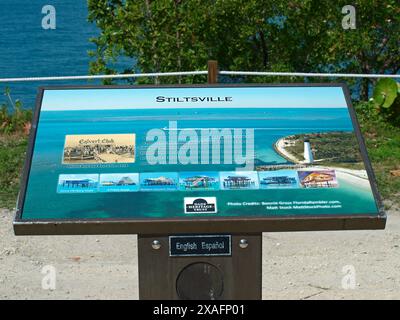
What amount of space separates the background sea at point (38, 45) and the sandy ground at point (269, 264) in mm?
17912

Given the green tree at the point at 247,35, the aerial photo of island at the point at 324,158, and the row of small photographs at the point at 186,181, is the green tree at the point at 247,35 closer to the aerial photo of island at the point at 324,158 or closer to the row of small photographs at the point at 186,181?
the aerial photo of island at the point at 324,158

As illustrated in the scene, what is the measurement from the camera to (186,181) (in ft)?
15.0

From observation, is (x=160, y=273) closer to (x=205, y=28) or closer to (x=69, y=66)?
(x=205, y=28)

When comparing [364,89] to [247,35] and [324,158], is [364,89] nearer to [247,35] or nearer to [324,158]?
[247,35]

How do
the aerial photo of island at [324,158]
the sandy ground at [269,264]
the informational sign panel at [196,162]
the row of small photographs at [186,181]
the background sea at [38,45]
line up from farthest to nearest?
1. the background sea at [38,45]
2. the sandy ground at [269,264]
3. the aerial photo of island at [324,158]
4. the row of small photographs at [186,181]
5. the informational sign panel at [196,162]

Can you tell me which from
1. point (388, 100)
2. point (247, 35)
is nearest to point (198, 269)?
point (388, 100)

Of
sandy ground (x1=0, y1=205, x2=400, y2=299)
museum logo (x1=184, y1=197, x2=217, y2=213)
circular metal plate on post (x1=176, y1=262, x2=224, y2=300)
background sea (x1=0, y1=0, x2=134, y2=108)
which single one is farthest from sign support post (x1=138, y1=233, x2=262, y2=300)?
background sea (x1=0, y1=0, x2=134, y2=108)

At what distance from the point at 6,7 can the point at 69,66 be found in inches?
1306

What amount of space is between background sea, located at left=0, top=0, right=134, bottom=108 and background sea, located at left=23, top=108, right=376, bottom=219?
67.4 feet

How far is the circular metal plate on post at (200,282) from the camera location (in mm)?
4672

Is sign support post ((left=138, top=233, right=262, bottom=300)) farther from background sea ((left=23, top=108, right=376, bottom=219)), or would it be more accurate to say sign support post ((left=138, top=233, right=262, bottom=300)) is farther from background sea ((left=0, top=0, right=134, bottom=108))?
background sea ((left=0, top=0, right=134, bottom=108))

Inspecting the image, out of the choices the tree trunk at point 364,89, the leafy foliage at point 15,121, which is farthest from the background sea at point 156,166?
the tree trunk at point 364,89

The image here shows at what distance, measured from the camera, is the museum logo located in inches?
176

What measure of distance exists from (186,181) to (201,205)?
149 millimetres
